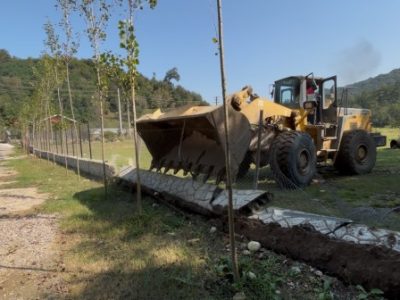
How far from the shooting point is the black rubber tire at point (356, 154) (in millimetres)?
10672

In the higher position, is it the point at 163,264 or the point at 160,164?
the point at 160,164

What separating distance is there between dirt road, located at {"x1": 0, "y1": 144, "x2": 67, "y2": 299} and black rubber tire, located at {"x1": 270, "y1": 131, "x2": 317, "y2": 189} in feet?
15.0

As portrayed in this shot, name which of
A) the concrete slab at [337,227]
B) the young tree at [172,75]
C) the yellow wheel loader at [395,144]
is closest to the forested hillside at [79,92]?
the young tree at [172,75]

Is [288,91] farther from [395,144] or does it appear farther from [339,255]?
[395,144]

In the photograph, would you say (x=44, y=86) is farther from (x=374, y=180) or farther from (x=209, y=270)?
(x=209, y=270)

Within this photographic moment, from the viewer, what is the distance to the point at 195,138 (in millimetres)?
8352

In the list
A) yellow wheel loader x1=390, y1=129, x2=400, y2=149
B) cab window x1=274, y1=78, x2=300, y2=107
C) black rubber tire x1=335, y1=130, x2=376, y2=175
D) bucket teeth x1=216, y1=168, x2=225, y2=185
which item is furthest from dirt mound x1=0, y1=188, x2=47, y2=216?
yellow wheel loader x1=390, y1=129, x2=400, y2=149

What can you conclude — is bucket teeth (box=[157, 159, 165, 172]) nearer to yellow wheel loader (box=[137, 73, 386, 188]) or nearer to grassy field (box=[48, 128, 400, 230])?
yellow wheel loader (box=[137, 73, 386, 188])

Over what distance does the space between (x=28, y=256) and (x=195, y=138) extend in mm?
4063

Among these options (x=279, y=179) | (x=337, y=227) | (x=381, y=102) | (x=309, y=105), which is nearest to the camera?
(x=337, y=227)

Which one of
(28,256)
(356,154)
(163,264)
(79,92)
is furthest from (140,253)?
(79,92)

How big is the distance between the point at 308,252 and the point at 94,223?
3.77 meters

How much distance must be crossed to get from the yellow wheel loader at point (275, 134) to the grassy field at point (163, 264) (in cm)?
149

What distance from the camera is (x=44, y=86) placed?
18906 mm
